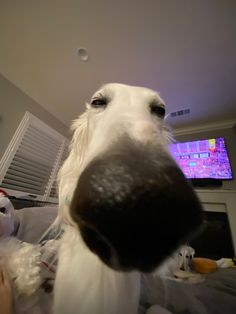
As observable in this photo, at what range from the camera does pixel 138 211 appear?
187 mm

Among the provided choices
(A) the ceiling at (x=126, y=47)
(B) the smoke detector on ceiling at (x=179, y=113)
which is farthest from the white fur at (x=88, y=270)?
(B) the smoke detector on ceiling at (x=179, y=113)

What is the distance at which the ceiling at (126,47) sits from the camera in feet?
4.71

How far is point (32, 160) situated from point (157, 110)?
2200 mm

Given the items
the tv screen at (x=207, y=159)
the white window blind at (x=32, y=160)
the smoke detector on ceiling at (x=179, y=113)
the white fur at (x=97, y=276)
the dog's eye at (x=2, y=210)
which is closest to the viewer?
the white fur at (x=97, y=276)

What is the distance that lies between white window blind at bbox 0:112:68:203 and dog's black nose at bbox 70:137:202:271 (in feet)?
7.21

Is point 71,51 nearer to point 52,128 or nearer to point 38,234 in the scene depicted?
point 52,128

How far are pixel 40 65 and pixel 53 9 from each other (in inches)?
27.7

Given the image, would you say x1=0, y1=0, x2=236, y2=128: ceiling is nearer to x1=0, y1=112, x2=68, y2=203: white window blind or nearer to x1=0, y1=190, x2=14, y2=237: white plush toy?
x1=0, y1=112, x2=68, y2=203: white window blind

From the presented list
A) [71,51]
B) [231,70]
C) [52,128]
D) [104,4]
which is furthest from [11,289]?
[52,128]

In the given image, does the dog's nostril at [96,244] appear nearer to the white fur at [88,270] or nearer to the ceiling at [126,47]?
the white fur at [88,270]

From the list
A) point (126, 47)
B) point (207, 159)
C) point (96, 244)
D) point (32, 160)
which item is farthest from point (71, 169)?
point (207, 159)

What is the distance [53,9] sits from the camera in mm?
1470

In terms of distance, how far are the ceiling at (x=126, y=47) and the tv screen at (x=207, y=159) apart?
0.51 m

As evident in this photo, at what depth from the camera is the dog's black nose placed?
0.61 feet
